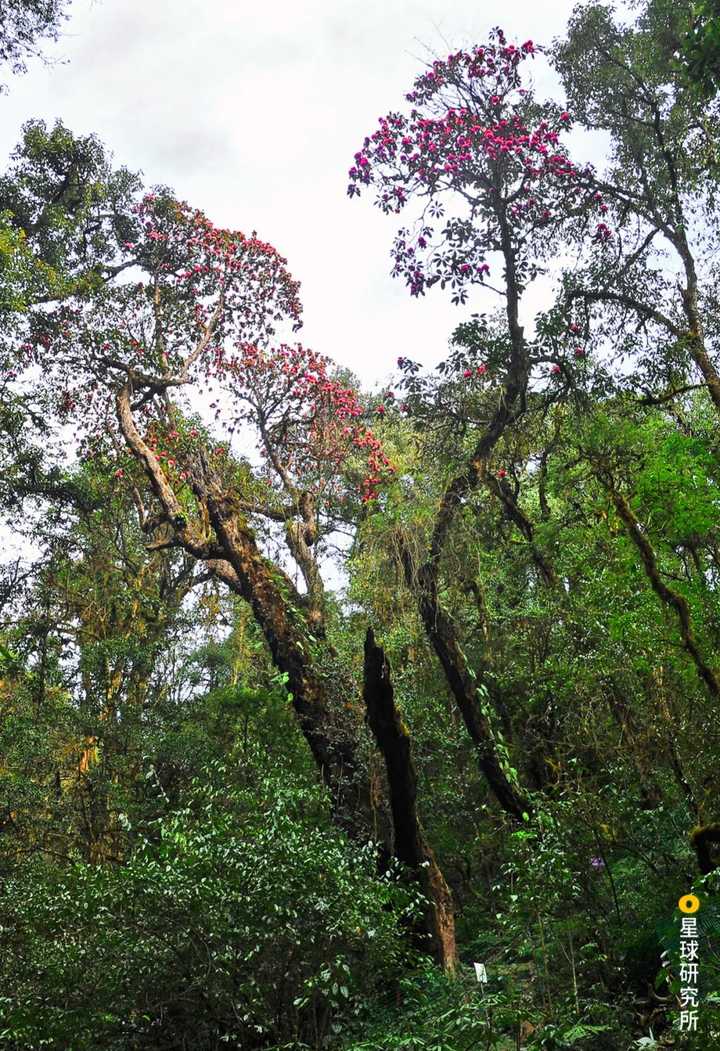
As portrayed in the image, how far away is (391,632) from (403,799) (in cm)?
313

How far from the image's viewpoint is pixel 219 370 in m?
12.9

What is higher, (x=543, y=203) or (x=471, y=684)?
(x=543, y=203)

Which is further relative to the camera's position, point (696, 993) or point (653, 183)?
point (653, 183)

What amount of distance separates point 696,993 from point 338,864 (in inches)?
82.8

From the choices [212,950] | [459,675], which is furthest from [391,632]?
[212,950]

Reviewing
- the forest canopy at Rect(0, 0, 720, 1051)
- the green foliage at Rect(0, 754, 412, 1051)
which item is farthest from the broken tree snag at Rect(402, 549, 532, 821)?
the green foliage at Rect(0, 754, 412, 1051)

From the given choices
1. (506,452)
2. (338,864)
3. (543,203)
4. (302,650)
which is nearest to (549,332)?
(543,203)

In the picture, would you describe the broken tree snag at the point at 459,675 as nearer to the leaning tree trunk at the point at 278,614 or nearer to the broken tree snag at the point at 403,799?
the broken tree snag at the point at 403,799

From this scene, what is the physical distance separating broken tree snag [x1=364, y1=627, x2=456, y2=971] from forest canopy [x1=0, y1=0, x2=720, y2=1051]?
3 cm

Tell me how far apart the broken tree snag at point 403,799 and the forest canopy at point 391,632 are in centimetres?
3

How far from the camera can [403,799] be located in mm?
7043

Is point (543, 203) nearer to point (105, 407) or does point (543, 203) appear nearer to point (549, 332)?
point (549, 332)

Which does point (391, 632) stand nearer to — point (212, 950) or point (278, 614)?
point (278, 614)

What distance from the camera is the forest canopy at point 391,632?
196 inches
